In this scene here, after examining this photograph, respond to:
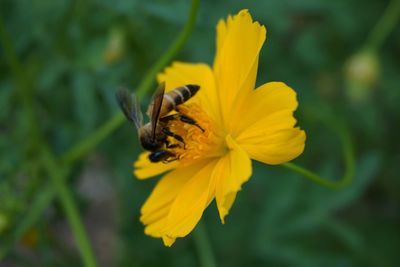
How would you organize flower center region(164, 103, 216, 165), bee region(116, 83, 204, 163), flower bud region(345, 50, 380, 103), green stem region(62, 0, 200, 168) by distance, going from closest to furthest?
bee region(116, 83, 204, 163), flower center region(164, 103, 216, 165), green stem region(62, 0, 200, 168), flower bud region(345, 50, 380, 103)

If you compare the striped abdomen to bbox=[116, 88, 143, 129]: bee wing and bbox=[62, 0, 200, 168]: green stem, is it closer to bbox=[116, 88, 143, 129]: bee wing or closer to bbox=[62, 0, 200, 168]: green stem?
bbox=[116, 88, 143, 129]: bee wing

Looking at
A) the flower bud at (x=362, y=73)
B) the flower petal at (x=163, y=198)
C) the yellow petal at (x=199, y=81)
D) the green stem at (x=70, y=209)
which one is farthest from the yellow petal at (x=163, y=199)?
the flower bud at (x=362, y=73)

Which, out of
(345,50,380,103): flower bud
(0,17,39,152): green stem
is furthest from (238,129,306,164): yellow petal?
(345,50,380,103): flower bud

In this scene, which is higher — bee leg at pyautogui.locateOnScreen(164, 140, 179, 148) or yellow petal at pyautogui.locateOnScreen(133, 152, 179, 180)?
bee leg at pyautogui.locateOnScreen(164, 140, 179, 148)

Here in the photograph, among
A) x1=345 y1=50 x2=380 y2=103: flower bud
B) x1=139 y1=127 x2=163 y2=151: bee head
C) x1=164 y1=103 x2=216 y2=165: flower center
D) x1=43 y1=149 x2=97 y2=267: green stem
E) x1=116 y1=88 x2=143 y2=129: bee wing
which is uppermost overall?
x1=116 y1=88 x2=143 y2=129: bee wing

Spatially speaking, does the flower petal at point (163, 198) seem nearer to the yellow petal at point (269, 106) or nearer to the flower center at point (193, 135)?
the flower center at point (193, 135)

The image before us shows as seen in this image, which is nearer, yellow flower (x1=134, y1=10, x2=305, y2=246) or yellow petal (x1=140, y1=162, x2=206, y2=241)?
yellow flower (x1=134, y1=10, x2=305, y2=246)

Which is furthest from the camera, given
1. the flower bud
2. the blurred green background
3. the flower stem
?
the flower bud

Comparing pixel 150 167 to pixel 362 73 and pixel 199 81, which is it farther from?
pixel 362 73
